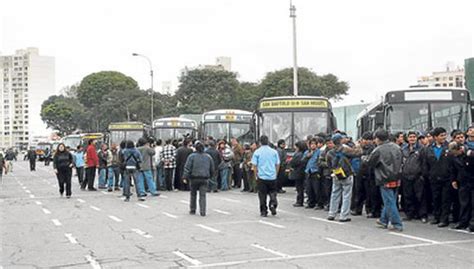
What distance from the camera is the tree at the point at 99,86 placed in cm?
10750

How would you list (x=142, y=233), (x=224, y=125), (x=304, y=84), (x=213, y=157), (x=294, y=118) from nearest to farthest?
1. (x=142, y=233)
2. (x=213, y=157)
3. (x=294, y=118)
4. (x=224, y=125)
5. (x=304, y=84)

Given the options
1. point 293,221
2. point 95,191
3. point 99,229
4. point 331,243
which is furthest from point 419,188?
point 95,191

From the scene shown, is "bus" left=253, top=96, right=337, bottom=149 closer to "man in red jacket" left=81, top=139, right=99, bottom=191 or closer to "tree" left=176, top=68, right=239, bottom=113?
"man in red jacket" left=81, top=139, right=99, bottom=191

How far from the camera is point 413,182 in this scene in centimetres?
1390

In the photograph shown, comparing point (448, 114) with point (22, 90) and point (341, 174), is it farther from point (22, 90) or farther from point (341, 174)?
point (22, 90)

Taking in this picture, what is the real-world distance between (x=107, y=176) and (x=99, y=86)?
8418 centimetres

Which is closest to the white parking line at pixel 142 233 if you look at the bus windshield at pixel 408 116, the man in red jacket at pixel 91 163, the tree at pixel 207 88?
the bus windshield at pixel 408 116

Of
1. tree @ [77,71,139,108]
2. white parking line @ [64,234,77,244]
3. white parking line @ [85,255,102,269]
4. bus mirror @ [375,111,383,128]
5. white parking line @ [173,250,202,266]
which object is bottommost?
white parking line @ [85,255,102,269]

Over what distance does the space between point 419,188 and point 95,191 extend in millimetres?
13499

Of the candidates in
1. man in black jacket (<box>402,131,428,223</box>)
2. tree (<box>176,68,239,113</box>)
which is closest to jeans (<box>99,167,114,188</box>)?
man in black jacket (<box>402,131,428,223</box>)

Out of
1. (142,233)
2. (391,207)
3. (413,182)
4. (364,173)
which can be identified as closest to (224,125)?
(364,173)

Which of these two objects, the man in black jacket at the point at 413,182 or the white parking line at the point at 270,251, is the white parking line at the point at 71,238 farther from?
the man in black jacket at the point at 413,182

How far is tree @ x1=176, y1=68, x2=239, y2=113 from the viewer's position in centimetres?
7856

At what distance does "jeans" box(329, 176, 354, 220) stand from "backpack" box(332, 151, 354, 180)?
12cm
